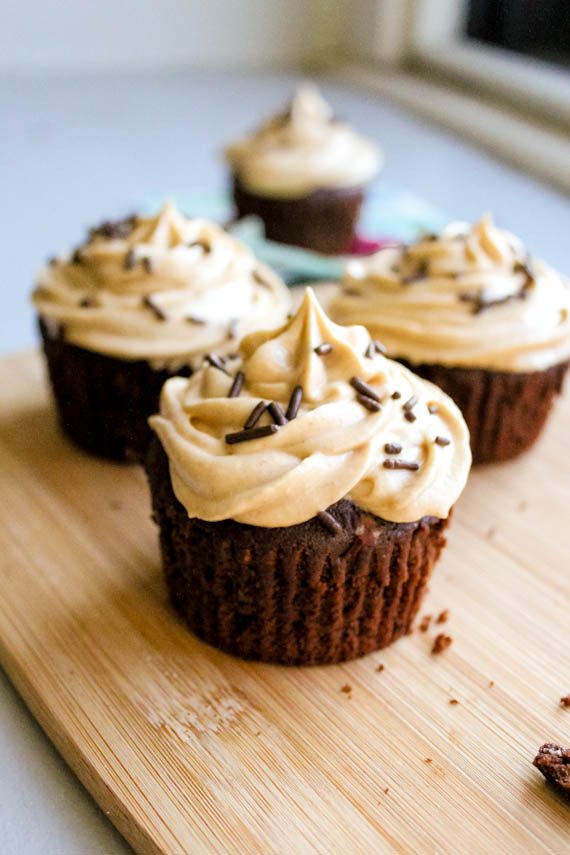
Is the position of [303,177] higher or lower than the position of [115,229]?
lower

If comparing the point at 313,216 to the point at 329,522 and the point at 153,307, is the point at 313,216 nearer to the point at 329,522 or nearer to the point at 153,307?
the point at 153,307

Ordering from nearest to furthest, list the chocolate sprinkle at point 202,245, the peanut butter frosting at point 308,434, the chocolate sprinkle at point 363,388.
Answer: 1. the peanut butter frosting at point 308,434
2. the chocolate sprinkle at point 363,388
3. the chocolate sprinkle at point 202,245

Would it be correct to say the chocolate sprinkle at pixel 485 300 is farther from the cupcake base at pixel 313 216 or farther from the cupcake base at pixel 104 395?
the cupcake base at pixel 313 216

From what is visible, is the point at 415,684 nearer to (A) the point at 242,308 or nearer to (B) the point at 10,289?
(A) the point at 242,308

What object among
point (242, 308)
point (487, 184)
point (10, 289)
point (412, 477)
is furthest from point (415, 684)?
point (487, 184)

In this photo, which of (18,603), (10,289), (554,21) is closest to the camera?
(18,603)

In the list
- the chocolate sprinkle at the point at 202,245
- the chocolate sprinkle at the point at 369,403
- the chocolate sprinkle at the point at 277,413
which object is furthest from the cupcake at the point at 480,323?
the chocolate sprinkle at the point at 277,413

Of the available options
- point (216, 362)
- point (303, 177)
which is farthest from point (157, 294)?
point (303, 177)
